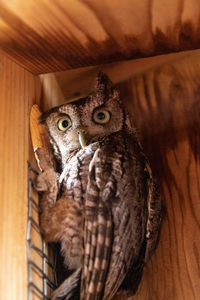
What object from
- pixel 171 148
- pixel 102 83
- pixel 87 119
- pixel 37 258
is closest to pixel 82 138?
pixel 87 119

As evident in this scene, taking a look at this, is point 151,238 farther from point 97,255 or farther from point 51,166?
point 51,166

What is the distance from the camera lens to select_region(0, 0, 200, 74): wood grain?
1262mm

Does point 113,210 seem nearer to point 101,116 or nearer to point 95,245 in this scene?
point 95,245

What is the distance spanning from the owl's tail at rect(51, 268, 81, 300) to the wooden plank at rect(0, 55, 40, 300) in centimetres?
17

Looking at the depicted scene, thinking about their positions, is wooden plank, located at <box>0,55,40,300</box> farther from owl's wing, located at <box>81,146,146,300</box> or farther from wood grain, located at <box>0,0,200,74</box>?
owl's wing, located at <box>81,146,146,300</box>

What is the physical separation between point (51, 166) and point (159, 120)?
60 centimetres

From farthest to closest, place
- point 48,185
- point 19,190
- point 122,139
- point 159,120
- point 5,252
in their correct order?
point 159,120 → point 122,139 → point 48,185 → point 19,190 → point 5,252

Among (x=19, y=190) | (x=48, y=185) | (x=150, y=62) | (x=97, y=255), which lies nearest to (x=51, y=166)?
(x=48, y=185)

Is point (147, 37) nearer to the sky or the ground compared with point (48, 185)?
nearer to the sky

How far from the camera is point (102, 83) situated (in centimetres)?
173

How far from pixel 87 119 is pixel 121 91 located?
0.30 meters

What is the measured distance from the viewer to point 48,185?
55.8 inches

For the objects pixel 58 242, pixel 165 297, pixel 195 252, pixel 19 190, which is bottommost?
pixel 165 297

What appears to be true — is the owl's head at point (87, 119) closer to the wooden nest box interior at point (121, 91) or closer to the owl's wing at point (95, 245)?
the wooden nest box interior at point (121, 91)
